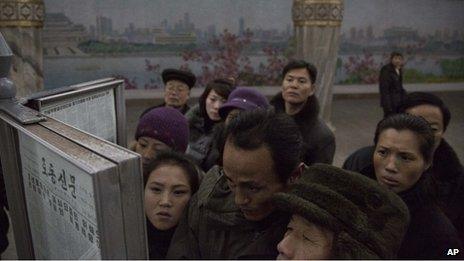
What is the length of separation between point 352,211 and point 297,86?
171cm

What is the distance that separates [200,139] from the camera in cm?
274

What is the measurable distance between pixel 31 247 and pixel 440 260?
103cm

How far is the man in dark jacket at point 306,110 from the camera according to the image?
2408 mm

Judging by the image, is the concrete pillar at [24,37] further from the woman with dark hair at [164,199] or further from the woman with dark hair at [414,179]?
the woman with dark hair at [414,179]

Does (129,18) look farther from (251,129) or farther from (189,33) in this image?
(251,129)

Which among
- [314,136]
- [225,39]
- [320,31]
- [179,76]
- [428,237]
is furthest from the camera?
[225,39]

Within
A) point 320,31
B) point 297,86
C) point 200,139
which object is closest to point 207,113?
point 200,139

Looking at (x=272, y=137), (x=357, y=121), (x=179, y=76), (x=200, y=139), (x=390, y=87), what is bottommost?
(x=357, y=121)

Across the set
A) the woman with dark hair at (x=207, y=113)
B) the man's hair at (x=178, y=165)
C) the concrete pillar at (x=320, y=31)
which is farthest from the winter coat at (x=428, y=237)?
the concrete pillar at (x=320, y=31)

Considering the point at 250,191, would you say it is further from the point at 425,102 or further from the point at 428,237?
the point at 425,102

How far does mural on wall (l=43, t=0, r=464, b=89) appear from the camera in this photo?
9.25 metres

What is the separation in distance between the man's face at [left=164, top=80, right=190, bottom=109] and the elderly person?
1.17 metres

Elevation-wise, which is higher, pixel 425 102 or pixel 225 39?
pixel 425 102

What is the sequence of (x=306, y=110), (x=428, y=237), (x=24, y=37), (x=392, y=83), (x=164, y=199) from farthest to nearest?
(x=392, y=83) → (x=24, y=37) → (x=306, y=110) → (x=164, y=199) → (x=428, y=237)
